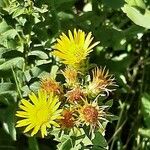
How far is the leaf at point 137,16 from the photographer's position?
7.13 ft

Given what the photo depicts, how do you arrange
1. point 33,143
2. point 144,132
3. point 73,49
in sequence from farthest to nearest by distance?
point 144,132
point 33,143
point 73,49

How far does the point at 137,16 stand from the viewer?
7.20 feet

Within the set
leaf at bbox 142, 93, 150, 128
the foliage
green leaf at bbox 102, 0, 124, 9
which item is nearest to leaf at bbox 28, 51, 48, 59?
the foliage

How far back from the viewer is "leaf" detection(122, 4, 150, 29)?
2174mm

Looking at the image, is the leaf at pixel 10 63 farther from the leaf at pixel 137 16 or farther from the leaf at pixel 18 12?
the leaf at pixel 137 16

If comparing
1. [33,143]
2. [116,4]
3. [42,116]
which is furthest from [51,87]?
[116,4]

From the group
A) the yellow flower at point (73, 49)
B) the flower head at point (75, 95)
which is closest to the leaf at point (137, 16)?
the yellow flower at point (73, 49)

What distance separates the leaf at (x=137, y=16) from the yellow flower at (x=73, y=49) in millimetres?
405

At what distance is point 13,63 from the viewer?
202cm

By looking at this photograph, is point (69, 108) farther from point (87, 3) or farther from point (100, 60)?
point (87, 3)

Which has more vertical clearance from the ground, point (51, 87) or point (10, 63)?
point (10, 63)

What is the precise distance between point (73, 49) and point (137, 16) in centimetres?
51

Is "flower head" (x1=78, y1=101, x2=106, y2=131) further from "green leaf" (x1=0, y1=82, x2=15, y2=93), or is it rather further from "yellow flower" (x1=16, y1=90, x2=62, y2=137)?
"green leaf" (x1=0, y1=82, x2=15, y2=93)

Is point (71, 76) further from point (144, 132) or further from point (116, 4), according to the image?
point (144, 132)
